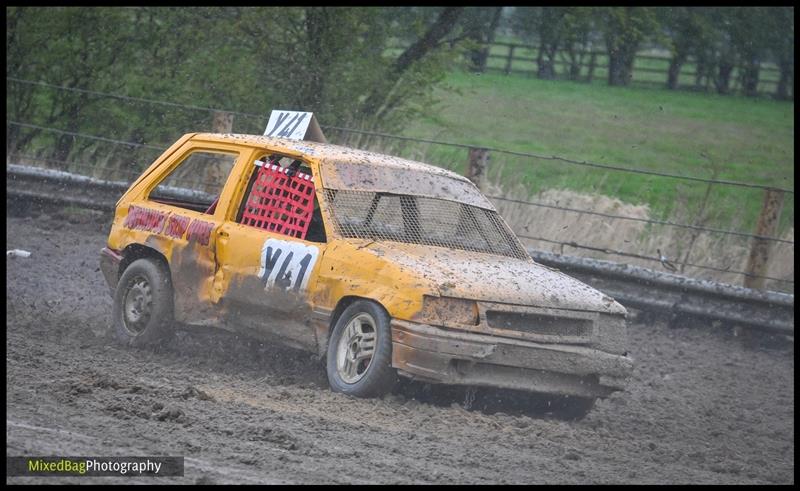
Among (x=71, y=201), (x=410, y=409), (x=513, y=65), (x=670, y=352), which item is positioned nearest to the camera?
(x=410, y=409)

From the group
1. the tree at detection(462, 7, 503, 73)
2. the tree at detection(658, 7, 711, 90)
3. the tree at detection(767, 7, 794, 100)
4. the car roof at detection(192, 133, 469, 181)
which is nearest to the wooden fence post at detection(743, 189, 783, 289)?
the car roof at detection(192, 133, 469, 181)

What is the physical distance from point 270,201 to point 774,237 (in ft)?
19.3

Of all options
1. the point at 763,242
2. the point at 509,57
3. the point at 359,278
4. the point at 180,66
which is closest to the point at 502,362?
the point at 359,278

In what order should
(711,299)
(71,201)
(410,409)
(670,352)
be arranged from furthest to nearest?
(71,201)
(711,299)
(670,352)
(410,409)

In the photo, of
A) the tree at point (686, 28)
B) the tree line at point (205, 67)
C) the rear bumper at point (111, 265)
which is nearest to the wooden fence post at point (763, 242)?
the rear bumper at point (111, 265)

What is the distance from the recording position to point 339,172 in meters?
7.83

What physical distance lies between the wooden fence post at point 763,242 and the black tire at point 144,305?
236 inches

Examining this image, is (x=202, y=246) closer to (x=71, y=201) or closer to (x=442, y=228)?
(x=442, y=228)

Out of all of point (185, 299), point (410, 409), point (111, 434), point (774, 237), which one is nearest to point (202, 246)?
point (185, 299)

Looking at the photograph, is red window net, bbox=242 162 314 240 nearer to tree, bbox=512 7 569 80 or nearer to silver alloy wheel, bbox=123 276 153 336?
silver alloy wheel, bbox=123 276 153 336

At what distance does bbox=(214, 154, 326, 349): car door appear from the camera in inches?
291

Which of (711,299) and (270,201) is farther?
(711,299)

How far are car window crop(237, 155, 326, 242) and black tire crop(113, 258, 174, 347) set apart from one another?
0.81 meters

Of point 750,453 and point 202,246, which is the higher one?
point 202,246
